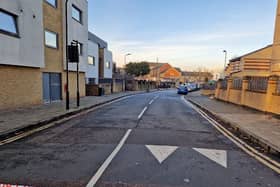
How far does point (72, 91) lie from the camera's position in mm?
22000

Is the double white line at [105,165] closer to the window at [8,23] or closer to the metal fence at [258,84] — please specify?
the window at [8,23]

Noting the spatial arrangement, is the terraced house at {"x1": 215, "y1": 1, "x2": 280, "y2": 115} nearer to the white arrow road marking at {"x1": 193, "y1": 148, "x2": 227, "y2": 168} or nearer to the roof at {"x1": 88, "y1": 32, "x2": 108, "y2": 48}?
the white arrow road marking at {"x1": 193, "y1": 148, "x2": 227, "y2": 168}

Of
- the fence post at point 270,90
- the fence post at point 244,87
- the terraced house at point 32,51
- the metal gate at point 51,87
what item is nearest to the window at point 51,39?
the terraced house at point 32,51

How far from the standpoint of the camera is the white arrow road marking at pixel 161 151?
218 inches

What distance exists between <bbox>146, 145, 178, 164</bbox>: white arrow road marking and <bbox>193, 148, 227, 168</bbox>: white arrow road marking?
727 mm

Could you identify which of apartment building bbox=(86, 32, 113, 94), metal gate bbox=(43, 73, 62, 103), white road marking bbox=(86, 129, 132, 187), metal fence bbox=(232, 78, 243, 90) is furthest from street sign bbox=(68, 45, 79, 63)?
apartment building bbox=(86, 32, 113, 94)

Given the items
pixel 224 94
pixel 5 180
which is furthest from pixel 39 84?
pixel 224 94

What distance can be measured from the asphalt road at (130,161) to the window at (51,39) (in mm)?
11419

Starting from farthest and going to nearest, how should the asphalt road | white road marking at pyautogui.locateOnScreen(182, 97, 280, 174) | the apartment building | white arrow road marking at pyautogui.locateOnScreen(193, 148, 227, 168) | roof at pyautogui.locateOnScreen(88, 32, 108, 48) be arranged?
1. roof at pyautogui.locateOnScreen(88, 32, 108, 48)
2. the apartment building
3. white arrow road marking at pyautogui.locateOnScreen(193, 148, 227, 168)
4. white road marking at pyautogui.locateOnScreen(182, 97, 280, 174)
5. the asphalt road

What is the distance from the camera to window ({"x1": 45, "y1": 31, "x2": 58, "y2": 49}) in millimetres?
17369

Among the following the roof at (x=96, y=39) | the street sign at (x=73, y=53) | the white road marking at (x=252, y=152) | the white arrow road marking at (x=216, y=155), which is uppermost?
the roof at (x=96, y=39)

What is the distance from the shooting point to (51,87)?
59.8 ft

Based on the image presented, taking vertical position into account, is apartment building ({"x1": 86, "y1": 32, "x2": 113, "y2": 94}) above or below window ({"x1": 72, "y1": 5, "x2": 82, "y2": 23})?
below

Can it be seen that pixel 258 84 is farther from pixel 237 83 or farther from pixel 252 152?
pixel 252 152
